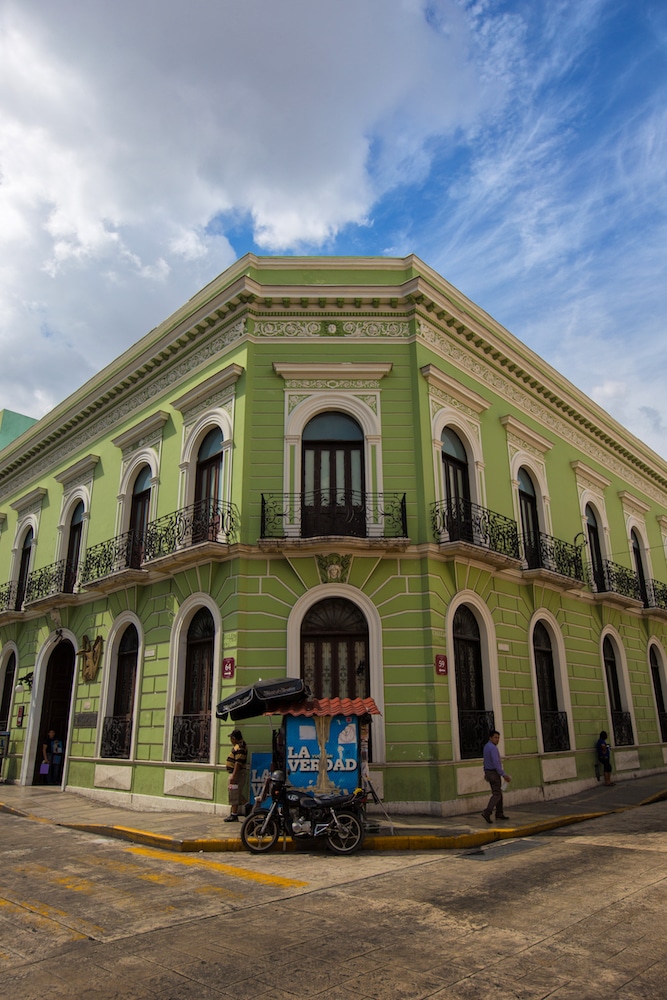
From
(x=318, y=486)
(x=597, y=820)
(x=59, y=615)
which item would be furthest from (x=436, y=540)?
(x=59, y=615)

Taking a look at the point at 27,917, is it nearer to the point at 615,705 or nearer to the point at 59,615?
the point at 59,615

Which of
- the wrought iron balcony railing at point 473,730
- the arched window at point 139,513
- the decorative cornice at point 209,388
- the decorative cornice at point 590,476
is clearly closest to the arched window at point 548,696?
the wrought iron balcony railing at point 473,730

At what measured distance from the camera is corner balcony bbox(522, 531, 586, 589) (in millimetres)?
16059

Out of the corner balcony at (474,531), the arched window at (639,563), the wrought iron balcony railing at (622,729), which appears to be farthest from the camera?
the arched window at (639,563)

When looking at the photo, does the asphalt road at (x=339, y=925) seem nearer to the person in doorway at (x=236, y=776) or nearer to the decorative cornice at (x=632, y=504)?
the person in doorway at (x=236, y=776)

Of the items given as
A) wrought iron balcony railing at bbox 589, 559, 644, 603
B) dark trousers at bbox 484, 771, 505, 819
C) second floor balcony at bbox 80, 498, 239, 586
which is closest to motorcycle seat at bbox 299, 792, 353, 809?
dark trousers at bbox 484, 771, 505, 819

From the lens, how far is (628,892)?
7051 millimetres

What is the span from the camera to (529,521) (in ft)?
57.6

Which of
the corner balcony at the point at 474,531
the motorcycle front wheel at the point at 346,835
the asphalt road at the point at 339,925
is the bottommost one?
the asphalt road at the point at 339,925

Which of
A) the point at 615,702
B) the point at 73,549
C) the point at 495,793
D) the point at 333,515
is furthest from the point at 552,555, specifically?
the point at 73,549

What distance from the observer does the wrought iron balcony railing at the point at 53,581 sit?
18.8 meters

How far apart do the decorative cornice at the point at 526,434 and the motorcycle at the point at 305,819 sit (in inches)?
404

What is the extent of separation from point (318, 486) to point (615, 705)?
1157 centimetres

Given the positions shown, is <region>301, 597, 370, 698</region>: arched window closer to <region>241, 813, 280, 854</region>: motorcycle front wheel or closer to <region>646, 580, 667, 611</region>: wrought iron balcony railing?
<region>241, 813, 280, 854</region>: motorcycle front wheel
